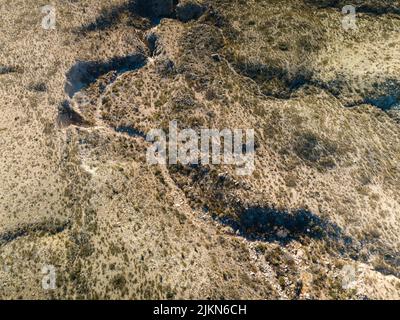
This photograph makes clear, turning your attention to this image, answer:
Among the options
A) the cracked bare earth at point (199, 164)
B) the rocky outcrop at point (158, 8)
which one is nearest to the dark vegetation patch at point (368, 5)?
the cracked bare earth at point (199, 164)

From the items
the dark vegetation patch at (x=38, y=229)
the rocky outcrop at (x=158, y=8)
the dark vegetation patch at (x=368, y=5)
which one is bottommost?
the dark vegetation patch at (x=38, y=229)

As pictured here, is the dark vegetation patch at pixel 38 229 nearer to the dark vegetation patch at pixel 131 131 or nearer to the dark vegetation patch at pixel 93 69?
the dark vegetation patch at pixel 131 131

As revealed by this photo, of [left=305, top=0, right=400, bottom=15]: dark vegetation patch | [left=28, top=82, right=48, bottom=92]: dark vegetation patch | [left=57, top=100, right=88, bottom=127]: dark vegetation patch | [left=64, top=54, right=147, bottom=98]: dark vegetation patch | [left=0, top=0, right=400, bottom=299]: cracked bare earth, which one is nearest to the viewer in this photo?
[left=0, top=0, right=400, bottom=299]: cracked bare earth

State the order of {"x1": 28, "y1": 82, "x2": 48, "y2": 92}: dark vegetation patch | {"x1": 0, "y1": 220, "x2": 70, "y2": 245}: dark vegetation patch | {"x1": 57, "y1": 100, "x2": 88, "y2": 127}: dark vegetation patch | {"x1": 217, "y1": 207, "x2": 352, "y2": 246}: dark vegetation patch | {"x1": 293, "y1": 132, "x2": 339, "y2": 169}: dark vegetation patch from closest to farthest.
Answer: {"x1": 0, "y1": 220, "x2": 70, "y2": 245}: dark vegetation patch, {"x1": 217, "y1": 207, "x2": 352, "y2": 246}: dark vegetation patch, {"x1": 293, "y1": 132, "x2": 339, "y2": 169}: dark vegetation patch, {"x1": 57, "y1": 100, "x2": 88, "y2": 127}: dark vegetation patch, {"x1": 28, "y1": 82, "x2": 48, "y2": 92}: dark vegetation patch

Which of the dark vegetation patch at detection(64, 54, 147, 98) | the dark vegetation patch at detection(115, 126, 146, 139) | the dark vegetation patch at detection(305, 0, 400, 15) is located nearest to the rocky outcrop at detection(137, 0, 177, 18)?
the dark vegetation patch at detection(64, 54, 147, 98)

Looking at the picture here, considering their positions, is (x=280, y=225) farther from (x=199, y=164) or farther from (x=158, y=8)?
(x=158, y=8)

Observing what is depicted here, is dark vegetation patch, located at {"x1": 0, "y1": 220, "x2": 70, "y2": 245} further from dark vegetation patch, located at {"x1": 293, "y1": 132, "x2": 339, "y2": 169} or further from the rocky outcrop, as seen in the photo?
the rocky outcrop

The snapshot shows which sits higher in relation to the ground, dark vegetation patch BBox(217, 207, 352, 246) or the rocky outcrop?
the rocky outcrop

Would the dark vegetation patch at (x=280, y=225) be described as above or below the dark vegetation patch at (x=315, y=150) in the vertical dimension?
below

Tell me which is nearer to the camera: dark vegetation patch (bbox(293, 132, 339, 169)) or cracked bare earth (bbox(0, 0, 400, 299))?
cracked bare earth (bbox(0, 0, 400, 299))

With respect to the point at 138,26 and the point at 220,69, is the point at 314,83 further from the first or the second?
the point at 138,26
